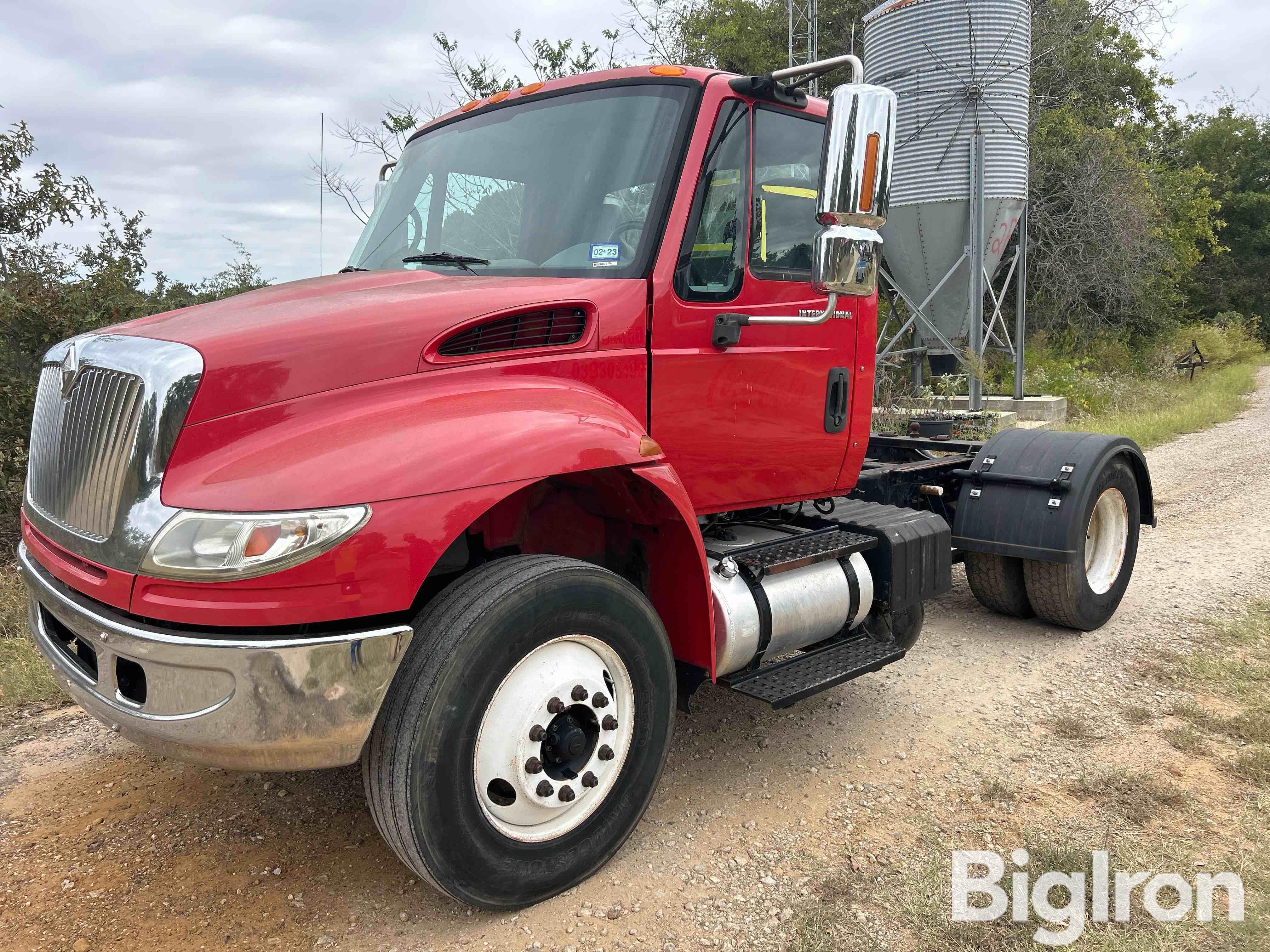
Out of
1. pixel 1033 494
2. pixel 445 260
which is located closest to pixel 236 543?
pixel 445 260

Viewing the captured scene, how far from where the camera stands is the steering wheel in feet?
10.9

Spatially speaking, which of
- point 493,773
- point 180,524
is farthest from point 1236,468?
point 180,524

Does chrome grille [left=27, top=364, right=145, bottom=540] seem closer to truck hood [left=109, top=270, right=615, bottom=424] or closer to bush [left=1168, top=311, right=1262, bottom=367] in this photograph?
truck hood [left=109, top=270, right=615, bottom=424]

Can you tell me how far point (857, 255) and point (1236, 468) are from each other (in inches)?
399

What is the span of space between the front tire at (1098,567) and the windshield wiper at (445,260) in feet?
11.6

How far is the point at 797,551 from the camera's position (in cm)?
388

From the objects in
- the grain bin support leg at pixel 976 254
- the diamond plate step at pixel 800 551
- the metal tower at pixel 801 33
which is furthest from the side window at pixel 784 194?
the metal tower at pixel 801 33

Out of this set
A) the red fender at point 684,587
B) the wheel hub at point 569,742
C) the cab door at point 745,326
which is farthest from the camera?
the cab door at point 745,326

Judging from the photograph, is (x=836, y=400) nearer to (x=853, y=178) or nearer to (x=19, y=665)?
(x=853, y=178)

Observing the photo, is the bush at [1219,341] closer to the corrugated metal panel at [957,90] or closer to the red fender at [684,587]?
the corrugated metal panel at [957,90]

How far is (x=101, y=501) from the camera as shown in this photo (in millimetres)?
2598

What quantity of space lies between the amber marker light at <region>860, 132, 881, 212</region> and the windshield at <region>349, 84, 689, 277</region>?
2.42 feet

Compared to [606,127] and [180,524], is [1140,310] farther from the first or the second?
[180,524]

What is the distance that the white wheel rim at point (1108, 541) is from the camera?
5680 millimetres
